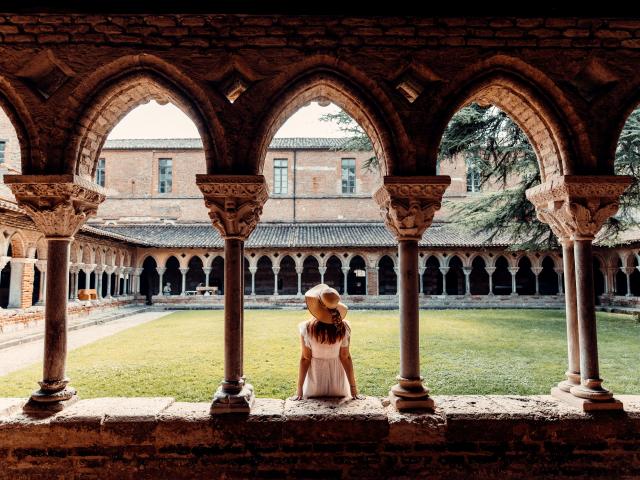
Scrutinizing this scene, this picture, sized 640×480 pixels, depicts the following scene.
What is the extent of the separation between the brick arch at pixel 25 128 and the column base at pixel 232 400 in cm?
246

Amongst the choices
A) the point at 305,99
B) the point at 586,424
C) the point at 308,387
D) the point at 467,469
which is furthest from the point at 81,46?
the point at 586,424

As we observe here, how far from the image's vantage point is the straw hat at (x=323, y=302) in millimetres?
3492

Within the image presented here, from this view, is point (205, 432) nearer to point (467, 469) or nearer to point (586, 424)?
point (467, 469)

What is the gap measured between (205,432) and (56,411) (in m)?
1.25

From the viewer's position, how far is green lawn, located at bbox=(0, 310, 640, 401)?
5883 mm

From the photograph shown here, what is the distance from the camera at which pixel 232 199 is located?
12.4 ft

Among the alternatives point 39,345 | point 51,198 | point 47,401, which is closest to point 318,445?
point 47,401

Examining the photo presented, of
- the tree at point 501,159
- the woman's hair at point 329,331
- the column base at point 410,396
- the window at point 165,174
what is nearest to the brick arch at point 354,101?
the woman's hair at point 329,331

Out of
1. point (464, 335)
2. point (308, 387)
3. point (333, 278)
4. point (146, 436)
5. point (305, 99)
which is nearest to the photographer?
point (146, 436)

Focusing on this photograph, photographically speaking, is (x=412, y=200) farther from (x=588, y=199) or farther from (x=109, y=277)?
(x=109, y=277)

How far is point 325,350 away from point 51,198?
2693mm

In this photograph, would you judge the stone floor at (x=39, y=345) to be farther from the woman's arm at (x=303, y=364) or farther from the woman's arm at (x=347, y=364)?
the woman's arm at (x=347, y=364)

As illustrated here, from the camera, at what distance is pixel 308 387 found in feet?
12.3

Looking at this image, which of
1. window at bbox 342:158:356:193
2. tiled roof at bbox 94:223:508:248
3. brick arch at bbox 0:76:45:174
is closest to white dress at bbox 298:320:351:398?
brick arch at bbox 0:76:45:174
